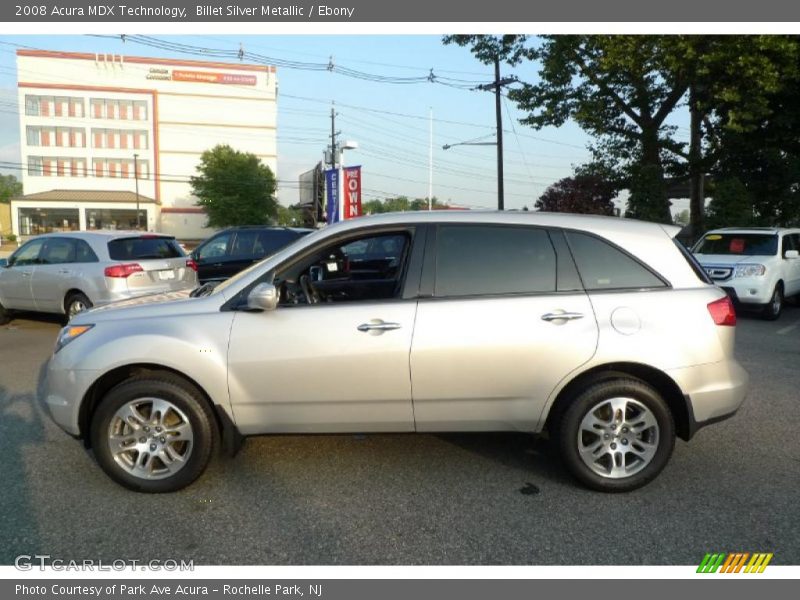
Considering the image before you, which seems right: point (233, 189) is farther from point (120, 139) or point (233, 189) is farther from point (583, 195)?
point (583, 195)

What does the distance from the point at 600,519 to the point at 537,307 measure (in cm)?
125

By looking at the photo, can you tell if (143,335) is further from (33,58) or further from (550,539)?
(33,58)

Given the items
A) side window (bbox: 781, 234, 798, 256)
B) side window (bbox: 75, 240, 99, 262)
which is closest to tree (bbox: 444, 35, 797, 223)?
side window (bbox: 781, 234, 798, 256)

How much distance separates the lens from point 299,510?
368cm

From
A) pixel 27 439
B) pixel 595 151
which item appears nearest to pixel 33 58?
pixel 595 151

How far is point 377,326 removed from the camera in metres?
3.77

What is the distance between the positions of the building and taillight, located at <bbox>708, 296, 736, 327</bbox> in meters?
72.5

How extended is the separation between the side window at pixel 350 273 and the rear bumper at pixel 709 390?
72.2 inches

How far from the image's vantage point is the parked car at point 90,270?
363 inches

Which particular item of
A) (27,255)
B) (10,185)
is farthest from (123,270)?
(10,185)

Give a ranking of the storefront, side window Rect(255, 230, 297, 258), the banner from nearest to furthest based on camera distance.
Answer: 1. side window Rect(255, 230, 297, 258)
2. the banner
3. the storefront

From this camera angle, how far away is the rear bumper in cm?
381

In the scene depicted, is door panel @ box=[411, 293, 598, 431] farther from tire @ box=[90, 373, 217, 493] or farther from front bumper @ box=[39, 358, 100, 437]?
front bumper @ box=[39, 358, 100, 437]

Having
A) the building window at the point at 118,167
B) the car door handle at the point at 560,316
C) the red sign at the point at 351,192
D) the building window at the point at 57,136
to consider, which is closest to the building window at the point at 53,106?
the building window at the point at 57,136
